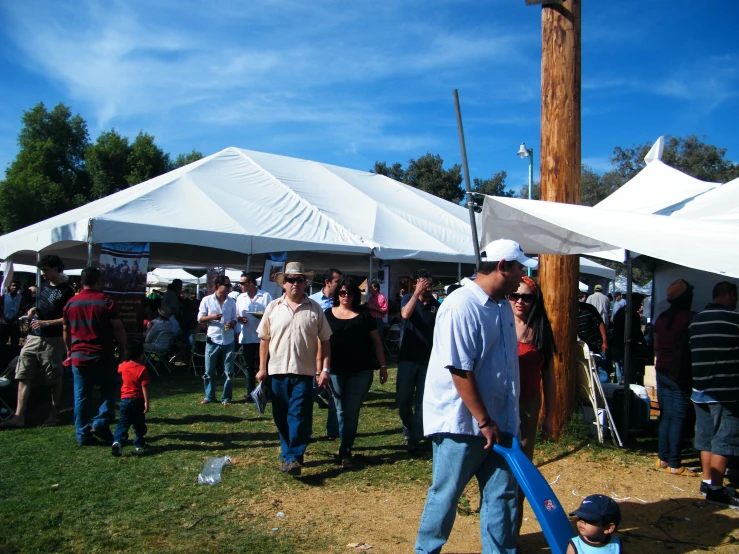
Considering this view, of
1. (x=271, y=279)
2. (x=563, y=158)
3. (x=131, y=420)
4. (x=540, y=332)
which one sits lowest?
(x=131, y=420)

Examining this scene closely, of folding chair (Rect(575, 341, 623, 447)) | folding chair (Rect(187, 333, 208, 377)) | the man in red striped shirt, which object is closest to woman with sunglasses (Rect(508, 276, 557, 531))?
folding chair (Rect(575, 341, 623, 447))

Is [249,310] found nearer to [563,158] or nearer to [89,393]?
[89,393]

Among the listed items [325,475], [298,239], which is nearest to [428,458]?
[325,475]

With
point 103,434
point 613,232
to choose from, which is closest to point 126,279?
point 103,434

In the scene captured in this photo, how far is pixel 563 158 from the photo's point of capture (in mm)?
6016

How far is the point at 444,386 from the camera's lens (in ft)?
9.95

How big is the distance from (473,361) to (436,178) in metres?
35.3

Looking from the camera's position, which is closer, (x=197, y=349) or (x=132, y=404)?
(x=132, y=404)

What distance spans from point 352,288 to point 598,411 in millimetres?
2854

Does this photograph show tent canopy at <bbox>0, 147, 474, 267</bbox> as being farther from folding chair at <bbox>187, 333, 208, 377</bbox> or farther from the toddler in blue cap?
the toddler in blue cap

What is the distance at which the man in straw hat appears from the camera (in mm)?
5133

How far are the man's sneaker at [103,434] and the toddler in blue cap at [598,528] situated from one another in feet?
16.4

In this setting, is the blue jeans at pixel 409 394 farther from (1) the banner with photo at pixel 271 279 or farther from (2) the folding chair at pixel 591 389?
(1) the banner with photo at pixel 271 279

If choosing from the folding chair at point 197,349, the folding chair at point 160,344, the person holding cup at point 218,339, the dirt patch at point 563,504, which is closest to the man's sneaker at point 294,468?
the dirt patch at point 563,504
